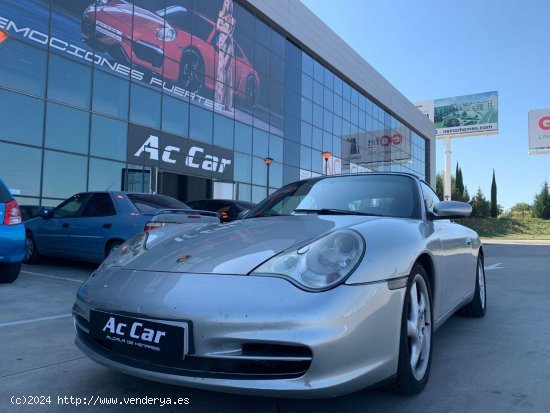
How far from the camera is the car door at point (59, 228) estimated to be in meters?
7.57

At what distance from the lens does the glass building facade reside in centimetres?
1277

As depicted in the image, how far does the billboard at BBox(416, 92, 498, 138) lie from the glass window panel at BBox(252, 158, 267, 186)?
3728cm

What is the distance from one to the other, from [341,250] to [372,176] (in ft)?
5.23

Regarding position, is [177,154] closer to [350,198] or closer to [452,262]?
[350,198]

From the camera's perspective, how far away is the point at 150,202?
7219 millimetres

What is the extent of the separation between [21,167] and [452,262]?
40.7 feet

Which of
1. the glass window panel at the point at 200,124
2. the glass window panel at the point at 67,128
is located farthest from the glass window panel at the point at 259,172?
the glass window panel at the point at 67,128

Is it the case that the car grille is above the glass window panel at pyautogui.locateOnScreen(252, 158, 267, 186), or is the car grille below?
below

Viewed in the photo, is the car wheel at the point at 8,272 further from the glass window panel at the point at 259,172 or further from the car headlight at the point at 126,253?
the glass window panel at the point at 259,172

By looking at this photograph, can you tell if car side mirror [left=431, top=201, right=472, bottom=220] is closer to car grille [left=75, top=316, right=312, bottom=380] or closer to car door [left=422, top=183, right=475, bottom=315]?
car door [left=422, top=183, right=475, bottom=315]

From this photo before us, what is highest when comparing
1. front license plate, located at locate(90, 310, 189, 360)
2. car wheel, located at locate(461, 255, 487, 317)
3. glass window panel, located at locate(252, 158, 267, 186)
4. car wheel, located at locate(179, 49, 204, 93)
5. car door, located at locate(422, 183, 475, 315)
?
car wheel, located at locate(179, 49, 204, 93)

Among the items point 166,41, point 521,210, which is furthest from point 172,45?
point 521,210

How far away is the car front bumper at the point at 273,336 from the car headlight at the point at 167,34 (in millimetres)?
16621

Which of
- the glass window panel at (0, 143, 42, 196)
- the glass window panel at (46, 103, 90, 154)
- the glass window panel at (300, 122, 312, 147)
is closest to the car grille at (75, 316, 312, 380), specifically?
the glass window panel at (0, 143, 42, 196)
